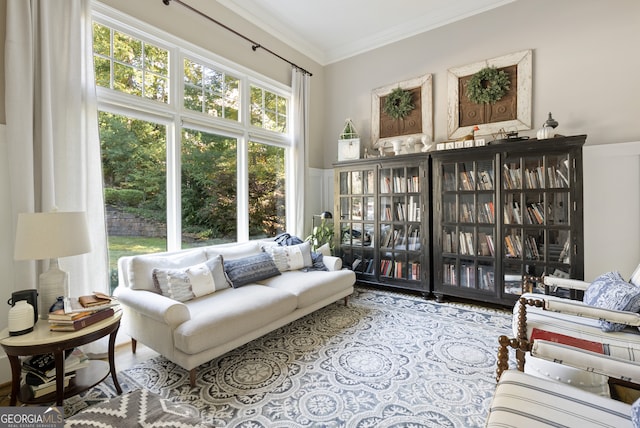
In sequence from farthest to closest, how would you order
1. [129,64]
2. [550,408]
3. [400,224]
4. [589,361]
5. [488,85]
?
[400,224] < [488,85] < [129,64] < [589,361] < [550,408]

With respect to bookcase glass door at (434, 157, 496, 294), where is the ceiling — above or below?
above

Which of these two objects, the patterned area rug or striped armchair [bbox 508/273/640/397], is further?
the patterned area rug

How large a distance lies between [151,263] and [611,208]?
174 inches

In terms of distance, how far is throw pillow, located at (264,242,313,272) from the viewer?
343cm

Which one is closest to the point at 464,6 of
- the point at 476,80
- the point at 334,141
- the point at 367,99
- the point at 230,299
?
the point at 476,80

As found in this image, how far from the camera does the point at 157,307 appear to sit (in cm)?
204

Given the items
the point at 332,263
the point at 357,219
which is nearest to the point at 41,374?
the point at 332,263

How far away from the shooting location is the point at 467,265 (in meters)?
3.41

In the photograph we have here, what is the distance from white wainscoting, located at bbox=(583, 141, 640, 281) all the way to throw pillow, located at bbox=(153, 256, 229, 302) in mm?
3781

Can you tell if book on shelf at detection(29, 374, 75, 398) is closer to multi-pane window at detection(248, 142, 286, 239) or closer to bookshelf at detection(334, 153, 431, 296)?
multi-pane window at detection(248, 142, 286, 239)

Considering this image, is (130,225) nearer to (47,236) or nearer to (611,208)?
(47,236)

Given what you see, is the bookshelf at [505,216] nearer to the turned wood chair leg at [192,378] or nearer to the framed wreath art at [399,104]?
the framed wreath art at [399,104]

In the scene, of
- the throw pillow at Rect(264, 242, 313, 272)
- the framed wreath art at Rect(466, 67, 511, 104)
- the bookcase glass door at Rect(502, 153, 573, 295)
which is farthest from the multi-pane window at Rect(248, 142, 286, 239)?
the bookcase glass door at Rect(502, 153, 573, 295)

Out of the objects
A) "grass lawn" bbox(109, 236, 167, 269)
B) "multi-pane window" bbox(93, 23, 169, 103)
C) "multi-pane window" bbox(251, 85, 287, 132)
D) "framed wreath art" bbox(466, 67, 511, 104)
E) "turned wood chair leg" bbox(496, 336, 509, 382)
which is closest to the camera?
"turned wood chair leg" bbox(496, 336, 509, 382)
